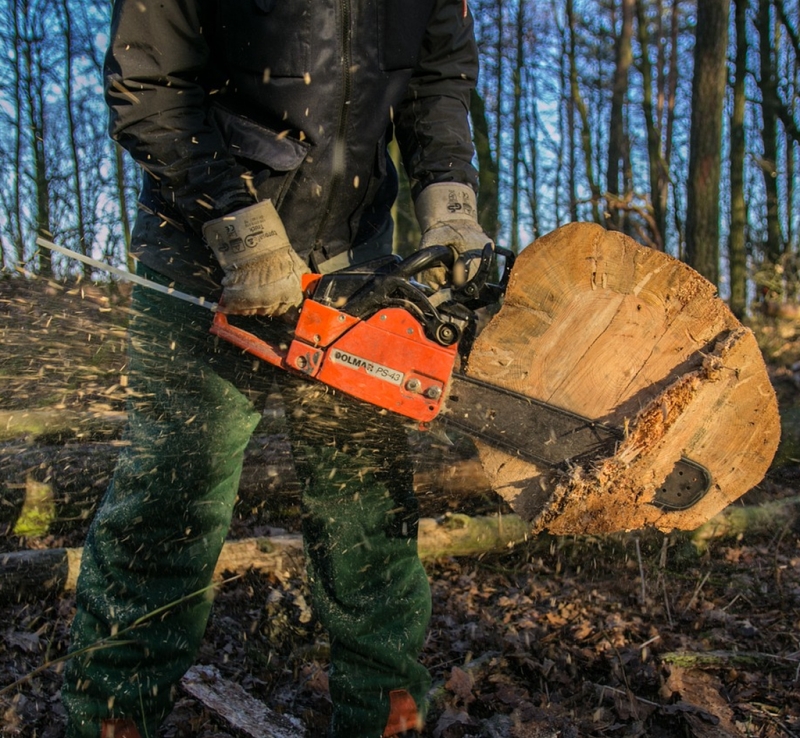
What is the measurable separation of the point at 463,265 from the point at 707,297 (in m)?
0.67

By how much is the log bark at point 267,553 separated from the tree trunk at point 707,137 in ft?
15.1

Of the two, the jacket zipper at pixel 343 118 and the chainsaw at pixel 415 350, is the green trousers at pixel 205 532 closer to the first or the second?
the chainsaw at pixel 415 350

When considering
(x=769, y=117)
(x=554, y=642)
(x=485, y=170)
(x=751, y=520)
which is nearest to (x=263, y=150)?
(x=554, y=642)

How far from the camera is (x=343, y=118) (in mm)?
1996

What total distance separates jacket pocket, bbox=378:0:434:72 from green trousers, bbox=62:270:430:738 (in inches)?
34.1

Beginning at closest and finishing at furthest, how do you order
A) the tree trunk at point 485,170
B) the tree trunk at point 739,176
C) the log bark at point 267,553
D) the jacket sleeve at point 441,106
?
the jacket sleeve at point 441,106
the log bark at point 267,553
the tree trunk at point 485,170
the tree trunk at point 739,176

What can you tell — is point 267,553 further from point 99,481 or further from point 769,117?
point 769,117

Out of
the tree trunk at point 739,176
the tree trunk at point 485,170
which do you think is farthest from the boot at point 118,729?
the tree trunk at point 739,176

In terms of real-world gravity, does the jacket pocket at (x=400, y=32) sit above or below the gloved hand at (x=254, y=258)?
above

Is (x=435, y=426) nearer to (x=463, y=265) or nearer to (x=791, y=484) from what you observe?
(x=463, y=265)

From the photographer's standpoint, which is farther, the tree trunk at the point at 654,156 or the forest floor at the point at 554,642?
the tree trunk at the point at 654,156

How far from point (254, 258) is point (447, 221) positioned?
1.96 feet

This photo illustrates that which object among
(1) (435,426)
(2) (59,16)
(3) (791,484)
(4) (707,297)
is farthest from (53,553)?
(2) (59,16)

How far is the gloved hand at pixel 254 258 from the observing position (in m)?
1.83
